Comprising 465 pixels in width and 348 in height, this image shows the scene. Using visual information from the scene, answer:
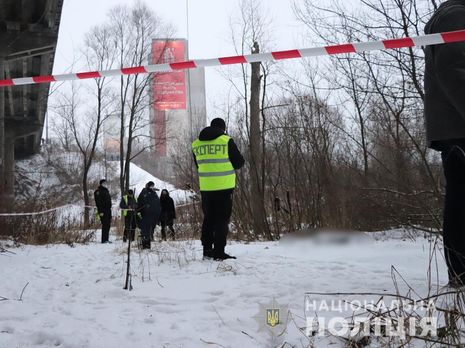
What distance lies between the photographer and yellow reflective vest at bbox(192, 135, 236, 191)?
13.5 feet

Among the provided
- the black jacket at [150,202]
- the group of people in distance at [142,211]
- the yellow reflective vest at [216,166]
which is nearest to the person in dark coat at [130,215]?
the group of people in distance at [142,211]

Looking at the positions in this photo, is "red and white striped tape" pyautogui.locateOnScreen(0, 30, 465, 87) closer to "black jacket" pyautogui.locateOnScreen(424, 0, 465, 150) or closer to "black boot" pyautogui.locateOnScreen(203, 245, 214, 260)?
"black jacket" pyautogui.locateOnScreen(424, 0, 465, 150)

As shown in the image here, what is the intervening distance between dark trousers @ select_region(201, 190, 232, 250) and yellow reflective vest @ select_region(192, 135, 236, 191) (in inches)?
3.1

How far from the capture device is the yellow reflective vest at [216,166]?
162 inches

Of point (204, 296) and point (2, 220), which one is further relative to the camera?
point (2, 220)

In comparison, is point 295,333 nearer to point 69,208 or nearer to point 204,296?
point 204,296

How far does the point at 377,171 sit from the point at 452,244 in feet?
14.1

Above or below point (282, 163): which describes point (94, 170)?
above

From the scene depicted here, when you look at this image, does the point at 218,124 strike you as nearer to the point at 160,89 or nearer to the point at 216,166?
the point at 216,166

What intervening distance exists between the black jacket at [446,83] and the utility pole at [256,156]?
622 cm

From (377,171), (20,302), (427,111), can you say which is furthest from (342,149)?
(20,302)

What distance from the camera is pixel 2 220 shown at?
7.66 metres

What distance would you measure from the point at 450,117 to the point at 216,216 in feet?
8.08
